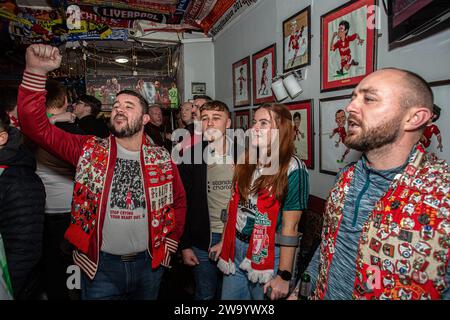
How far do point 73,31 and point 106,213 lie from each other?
4.62 metres

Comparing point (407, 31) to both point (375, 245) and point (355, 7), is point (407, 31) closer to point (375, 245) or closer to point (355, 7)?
point (355, 7)

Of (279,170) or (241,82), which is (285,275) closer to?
(279,170)

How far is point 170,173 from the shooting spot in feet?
6.36

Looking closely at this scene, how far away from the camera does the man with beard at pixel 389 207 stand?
38.0 inches

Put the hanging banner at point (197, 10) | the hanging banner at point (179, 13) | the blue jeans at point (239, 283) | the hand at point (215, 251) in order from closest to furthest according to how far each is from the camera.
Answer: the blue jeans at point (239, 283), the hand at point (215, 251), the hanging banner at point (197, 10), the hanging banner at point (179, 13)

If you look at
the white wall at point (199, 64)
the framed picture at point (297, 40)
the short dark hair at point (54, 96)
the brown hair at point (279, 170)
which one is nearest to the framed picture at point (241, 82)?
the framed picture at point (297, 40)

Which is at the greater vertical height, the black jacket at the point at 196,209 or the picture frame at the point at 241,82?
the picture frame at the point at 241,82

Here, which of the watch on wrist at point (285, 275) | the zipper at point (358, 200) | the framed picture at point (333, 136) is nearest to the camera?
the zipper at point (358, 200)

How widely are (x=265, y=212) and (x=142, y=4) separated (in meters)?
4.39

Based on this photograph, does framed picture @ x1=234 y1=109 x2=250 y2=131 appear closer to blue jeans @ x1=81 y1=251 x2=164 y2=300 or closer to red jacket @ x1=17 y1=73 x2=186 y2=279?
red jacket @ x1=17 y1=73 x2=186 y2=279

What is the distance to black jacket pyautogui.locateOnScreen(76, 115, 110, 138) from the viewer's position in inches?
115

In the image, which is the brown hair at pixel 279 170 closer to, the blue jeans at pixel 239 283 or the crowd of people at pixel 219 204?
the crowd of people at pixel 219 204

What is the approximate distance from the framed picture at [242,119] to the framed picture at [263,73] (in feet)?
0.90

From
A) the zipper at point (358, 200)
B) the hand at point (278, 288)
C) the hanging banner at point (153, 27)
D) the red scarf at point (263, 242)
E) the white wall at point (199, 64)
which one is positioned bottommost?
the hand at point (278, 288)
